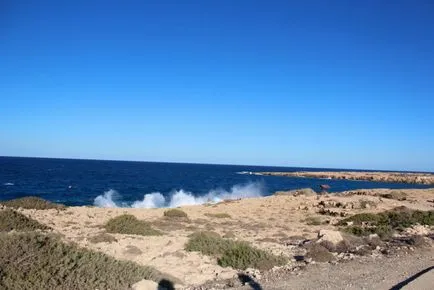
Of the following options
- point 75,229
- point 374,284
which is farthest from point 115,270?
point 75,229

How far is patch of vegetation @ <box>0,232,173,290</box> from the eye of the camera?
8945 millimetres

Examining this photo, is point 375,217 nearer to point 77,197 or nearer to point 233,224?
point 233,224

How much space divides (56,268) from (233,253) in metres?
6.20

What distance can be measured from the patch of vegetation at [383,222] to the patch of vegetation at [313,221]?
1.31 m

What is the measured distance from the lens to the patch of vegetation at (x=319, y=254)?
562 inches

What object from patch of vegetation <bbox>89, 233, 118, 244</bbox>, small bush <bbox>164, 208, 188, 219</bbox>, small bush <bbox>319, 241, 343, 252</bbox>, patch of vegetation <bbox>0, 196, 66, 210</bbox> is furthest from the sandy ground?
small bush <bbox>319, 241, 343, 252</bbox>

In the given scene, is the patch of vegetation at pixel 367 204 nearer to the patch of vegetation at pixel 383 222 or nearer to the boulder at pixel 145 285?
the patch of vegetation at pixel 383 222

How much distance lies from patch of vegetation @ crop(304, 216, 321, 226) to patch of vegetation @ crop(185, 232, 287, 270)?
Result: 34.6ft

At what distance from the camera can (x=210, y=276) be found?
1254 cm

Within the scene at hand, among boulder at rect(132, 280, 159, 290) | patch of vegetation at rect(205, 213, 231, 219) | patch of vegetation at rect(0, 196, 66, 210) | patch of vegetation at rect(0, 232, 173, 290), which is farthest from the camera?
patch of vegetation at rect(205, 213, 231, 219)

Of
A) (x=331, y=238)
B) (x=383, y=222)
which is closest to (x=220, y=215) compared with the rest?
(x=383, y=222)

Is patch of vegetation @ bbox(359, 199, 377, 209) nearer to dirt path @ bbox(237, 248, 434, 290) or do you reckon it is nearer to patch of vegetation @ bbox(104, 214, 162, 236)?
dirt path @ bbox(237, 248, 434, 290)

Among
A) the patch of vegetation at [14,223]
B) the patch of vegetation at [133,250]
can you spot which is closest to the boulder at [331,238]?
the patch of vegetation at [133,250]

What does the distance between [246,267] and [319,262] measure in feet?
7.90
